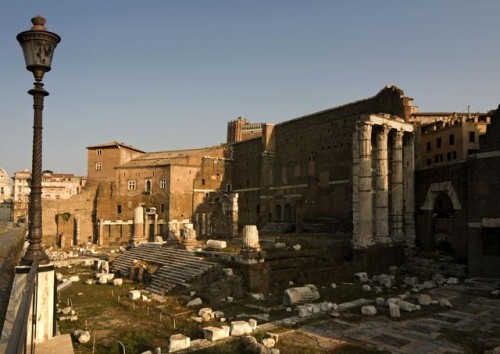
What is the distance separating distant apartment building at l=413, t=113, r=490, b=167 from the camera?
30.7 metres

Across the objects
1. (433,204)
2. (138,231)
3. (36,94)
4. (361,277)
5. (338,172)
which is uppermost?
(338,172)

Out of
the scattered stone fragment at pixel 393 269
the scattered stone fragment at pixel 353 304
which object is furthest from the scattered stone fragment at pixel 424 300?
the scattered stone fragment at pixel 393 269

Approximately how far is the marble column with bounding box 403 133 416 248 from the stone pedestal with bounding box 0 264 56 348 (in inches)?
870

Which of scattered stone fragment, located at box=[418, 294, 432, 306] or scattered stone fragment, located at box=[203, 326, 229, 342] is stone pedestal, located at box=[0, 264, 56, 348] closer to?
scattered stone fragment, located at box=[203, 326, 229, 342]

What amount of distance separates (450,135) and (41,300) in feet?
106

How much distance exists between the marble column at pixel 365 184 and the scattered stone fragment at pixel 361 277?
236 centimetres

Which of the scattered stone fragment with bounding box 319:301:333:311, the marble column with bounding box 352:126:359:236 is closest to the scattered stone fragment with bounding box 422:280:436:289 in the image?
the marble column with bounding box 352:126:359:236

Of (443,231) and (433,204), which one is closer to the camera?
(443,231)

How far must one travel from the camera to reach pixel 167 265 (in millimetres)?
20625

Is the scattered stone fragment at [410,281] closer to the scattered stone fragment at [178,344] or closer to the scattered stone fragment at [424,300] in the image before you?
the scattered stone fragment at [424,300]

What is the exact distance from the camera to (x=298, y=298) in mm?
14578

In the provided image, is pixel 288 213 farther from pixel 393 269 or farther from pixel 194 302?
pixel 194 302

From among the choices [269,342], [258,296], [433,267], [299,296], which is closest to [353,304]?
[299,296]

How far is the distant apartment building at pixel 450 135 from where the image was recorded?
3072cm
